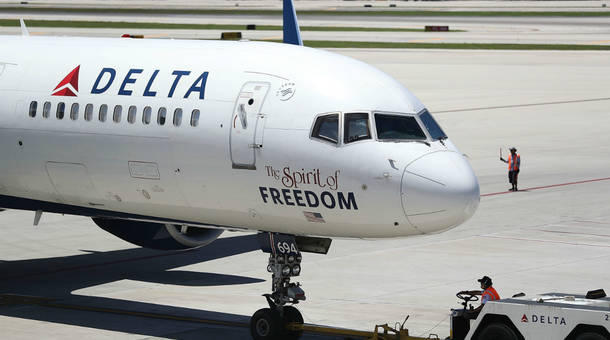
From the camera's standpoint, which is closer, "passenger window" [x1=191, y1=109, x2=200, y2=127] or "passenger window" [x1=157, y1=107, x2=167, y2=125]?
"passenger window" [x1=191, y1=109, x2=200, y2=127]

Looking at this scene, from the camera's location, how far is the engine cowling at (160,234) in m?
26.5

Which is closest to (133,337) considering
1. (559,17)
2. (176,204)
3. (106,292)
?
(176,204)

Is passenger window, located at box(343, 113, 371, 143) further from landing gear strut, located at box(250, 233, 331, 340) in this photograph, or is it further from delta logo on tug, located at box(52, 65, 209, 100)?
delta logo on tug, located at box(52, 65, 209, 100)

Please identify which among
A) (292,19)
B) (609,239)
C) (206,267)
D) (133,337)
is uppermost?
(292,19)

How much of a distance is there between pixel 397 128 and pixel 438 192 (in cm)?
169

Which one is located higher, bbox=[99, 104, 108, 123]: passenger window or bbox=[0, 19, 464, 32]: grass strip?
bbox=[0, 19, 464, 32]: grass strip

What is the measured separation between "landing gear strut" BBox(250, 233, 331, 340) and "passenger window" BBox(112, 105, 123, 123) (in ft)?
13.3

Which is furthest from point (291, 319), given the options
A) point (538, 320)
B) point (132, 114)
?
point (132, 114)

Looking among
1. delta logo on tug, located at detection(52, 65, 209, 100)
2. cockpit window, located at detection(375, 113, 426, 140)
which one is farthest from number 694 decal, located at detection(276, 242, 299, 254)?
delta logo on tug, located at detection(52, 65, 209, 100)

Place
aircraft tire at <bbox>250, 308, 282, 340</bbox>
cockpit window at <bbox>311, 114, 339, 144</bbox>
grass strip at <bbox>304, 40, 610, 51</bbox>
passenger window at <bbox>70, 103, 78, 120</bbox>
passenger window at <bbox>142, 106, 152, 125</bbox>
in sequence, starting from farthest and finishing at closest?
grass strip at <bbox>304, 40, 610, 51</bbox>
passenger window at <bbox>70, 103, 78, 120</bbox>
passenger window at <bbox>142, 106, 152, 125</bbox>
aircraft tire at <bbox>250, 308, 282, 340</bbox>
cockpit window at <bbox>311, 114, 339, 144</bbox>

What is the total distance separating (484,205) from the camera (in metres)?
39.6

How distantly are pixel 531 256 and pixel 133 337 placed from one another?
12247 mm

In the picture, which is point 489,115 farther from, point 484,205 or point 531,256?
point 531,256

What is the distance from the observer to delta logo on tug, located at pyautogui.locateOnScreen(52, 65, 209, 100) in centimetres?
2327
